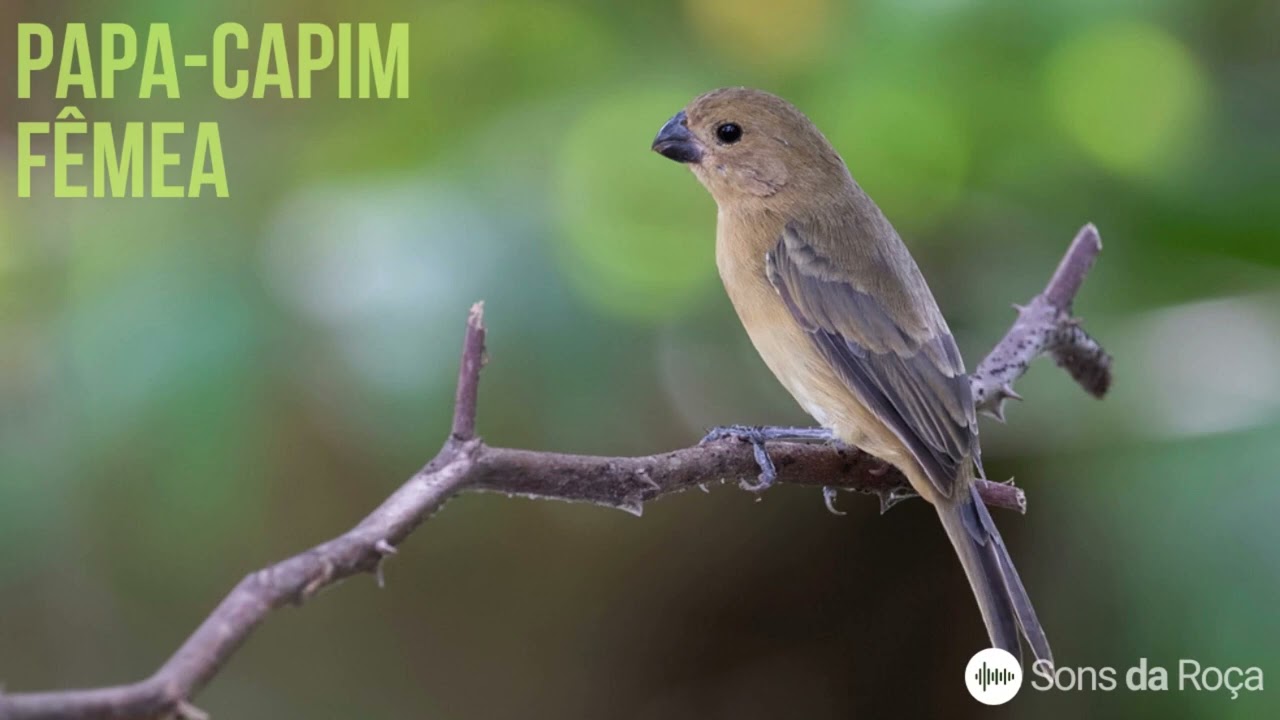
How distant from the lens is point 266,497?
4.25m

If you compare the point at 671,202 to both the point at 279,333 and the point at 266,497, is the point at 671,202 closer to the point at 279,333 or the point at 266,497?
the point at 279,333

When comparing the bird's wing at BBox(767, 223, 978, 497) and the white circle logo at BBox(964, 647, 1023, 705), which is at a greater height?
the bird's wing at BBox(767, 223, 978, 497)

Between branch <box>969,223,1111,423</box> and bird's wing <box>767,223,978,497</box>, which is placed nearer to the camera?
bird's wing <box>767,223,978,497</box>

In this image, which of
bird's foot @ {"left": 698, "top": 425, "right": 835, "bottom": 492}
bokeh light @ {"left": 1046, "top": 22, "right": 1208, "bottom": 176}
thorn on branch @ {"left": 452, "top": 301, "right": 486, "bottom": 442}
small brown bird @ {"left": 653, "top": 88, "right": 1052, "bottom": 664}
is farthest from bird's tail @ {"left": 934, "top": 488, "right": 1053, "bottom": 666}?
bokeh light @ {"left": 1046, "top": 22, "right": 1208, "bottom": 176}

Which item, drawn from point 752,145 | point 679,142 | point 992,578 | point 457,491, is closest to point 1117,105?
point 752,145

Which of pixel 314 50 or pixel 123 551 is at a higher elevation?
pixel 314 50

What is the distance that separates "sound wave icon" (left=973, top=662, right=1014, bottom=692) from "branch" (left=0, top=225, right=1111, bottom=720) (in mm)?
314

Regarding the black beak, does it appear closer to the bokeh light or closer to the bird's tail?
the bird's tail

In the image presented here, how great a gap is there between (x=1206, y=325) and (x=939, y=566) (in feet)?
3.58

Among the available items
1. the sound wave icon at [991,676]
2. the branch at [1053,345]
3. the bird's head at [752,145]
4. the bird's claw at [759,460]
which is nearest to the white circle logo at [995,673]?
the sound wave icon at [991,676]

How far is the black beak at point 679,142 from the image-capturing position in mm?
3412

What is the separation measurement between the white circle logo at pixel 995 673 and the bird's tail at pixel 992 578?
29 mm

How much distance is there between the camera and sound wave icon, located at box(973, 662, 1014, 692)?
2518mm

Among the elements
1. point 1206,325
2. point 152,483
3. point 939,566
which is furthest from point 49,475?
point 1206,325
